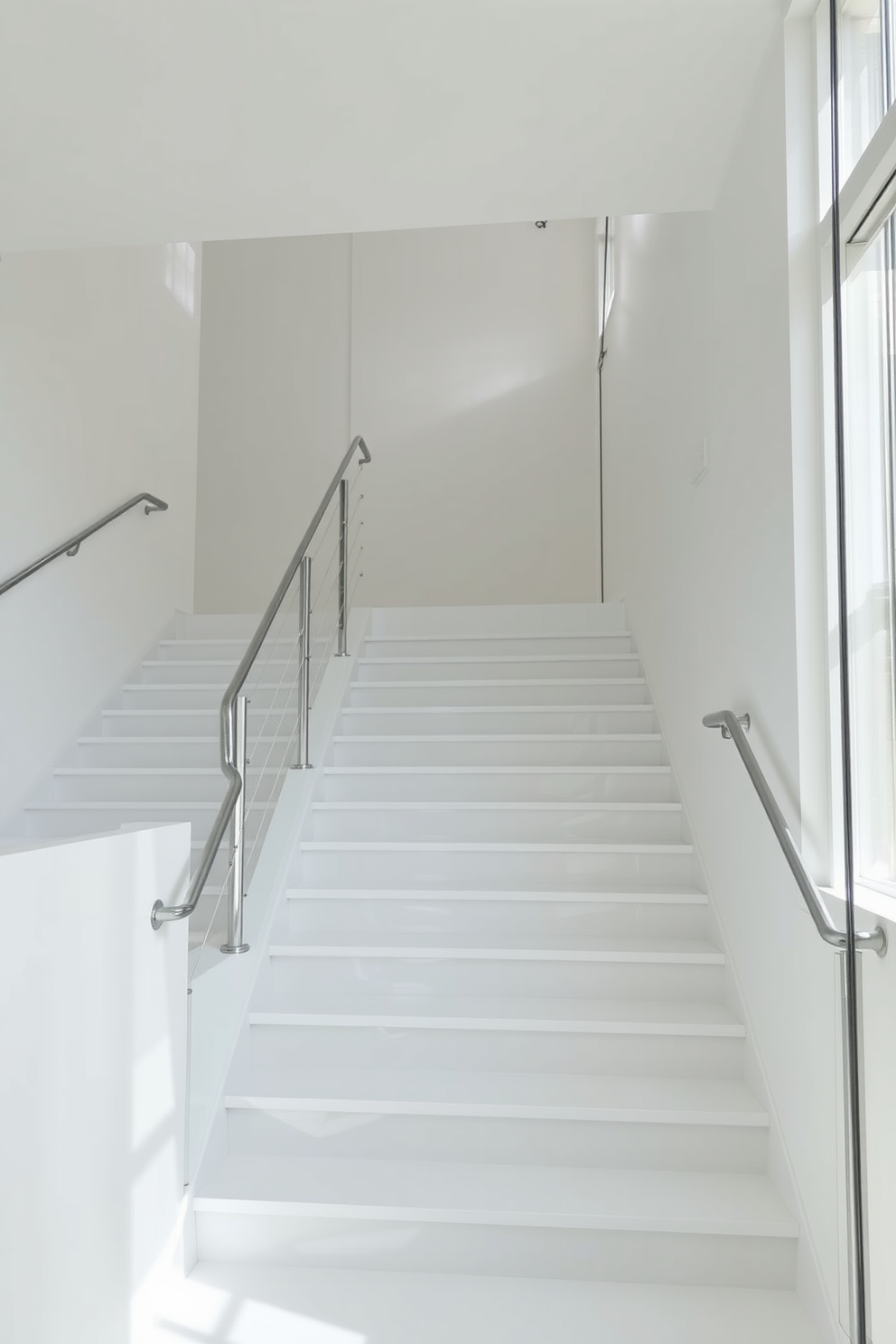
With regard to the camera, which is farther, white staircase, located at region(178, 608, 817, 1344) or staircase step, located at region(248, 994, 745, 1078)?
staircase step, located at region(248, 994, 745, 1078)

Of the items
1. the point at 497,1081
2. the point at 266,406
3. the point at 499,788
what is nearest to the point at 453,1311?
the point at 497,1081

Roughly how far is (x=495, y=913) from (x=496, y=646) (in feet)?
6.25

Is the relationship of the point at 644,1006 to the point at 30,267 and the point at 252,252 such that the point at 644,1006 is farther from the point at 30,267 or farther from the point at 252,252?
the point at 252,252

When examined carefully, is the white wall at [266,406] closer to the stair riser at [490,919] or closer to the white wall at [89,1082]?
the stair riser at [490,919]

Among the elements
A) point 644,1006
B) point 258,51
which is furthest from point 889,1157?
point 258,51

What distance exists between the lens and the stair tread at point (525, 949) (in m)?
2.80

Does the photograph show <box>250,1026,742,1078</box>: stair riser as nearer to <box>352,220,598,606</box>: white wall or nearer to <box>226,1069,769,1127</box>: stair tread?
<box>226,1069,769,1127</box>: stair tread

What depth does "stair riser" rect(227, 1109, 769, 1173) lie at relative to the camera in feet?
7.63

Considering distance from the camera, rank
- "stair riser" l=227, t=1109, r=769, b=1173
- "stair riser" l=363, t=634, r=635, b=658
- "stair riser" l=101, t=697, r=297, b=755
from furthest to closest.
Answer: "stair riser" l=363, t=634, r=635, b=658
"stair riser" l=101, t=697, r=297, b=755
"stair riser" l=227, t=1109, r=769, b=1173

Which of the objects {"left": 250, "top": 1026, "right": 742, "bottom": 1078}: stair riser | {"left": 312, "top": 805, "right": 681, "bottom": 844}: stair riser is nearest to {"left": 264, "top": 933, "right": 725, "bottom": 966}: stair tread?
{"left": 250, "top": 1026, "right": 742, "bottom": 1078}: stair riser

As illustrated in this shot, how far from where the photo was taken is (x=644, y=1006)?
8.91 feet

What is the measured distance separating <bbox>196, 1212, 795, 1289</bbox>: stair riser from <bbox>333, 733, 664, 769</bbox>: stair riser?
1.89 m

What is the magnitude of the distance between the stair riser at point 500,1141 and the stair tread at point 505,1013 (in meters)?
0.27

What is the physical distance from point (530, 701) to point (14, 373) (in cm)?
244
